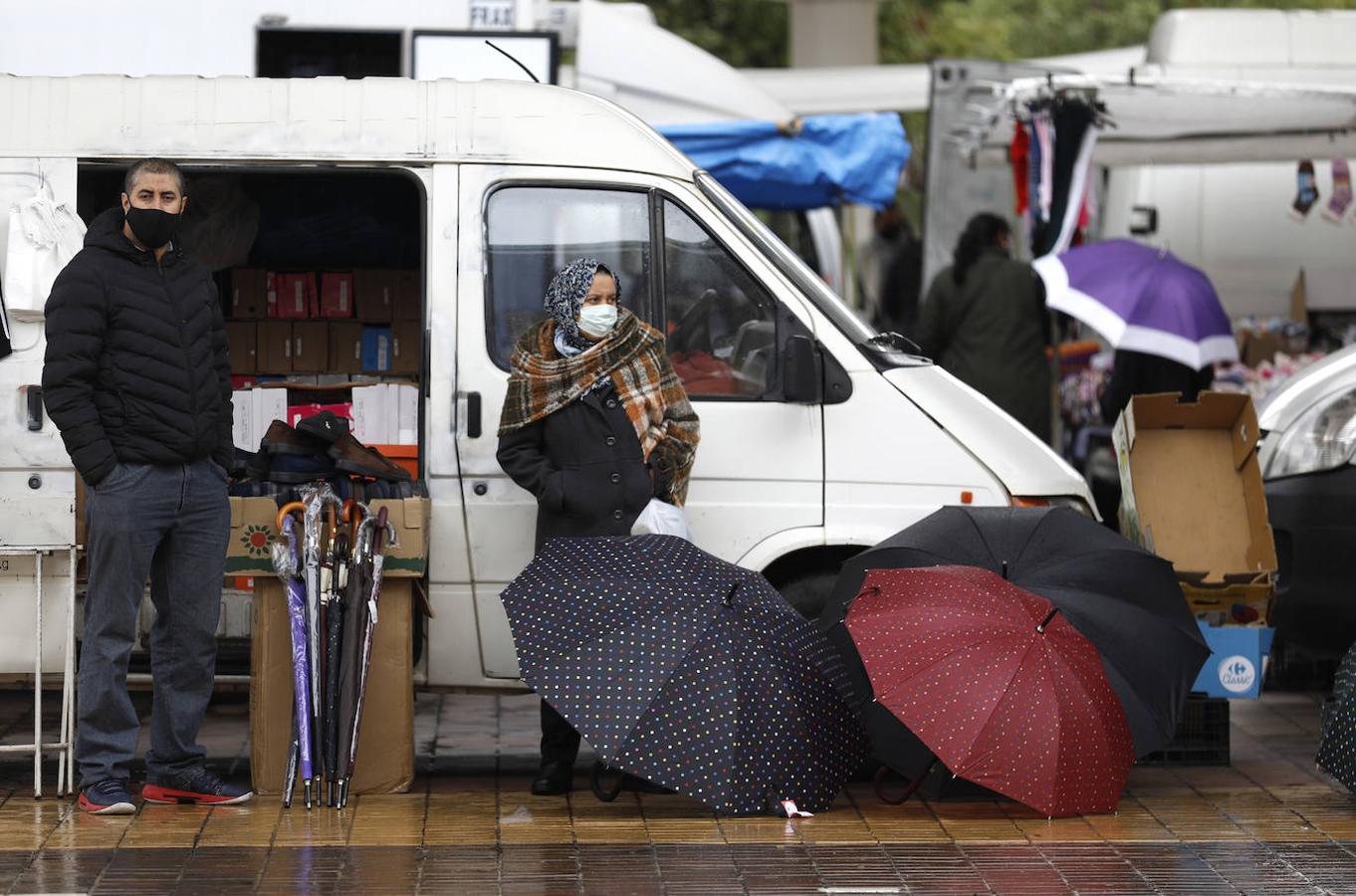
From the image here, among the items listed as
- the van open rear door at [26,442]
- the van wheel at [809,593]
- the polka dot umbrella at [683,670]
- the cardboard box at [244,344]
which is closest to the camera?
the polka dot umbrella at [683,670]

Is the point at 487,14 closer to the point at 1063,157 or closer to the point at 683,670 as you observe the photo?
the point at 1063,157

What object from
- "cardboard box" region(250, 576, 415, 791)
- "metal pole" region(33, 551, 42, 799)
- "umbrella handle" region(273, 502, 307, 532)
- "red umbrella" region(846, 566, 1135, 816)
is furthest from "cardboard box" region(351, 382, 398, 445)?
"red umbrella" region(846, 566, 1135, 816)

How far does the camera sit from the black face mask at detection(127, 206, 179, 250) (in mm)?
6773

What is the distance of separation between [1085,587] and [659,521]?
1.45 meters

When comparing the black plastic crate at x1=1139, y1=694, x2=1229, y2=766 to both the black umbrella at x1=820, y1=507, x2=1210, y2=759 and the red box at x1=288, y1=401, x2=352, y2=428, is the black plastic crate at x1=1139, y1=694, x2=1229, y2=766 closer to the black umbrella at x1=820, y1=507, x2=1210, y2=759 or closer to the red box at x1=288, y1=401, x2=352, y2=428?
the black umbrella at x1=820, y1=507, x2=1210, y2=759

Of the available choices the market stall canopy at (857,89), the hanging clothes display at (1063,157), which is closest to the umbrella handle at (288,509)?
the hanging clothes display at (1063,157)

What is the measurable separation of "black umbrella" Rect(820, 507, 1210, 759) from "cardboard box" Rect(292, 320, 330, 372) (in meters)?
2.71

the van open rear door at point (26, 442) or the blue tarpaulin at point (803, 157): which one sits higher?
the blue tarpaulin at point (803, 157)

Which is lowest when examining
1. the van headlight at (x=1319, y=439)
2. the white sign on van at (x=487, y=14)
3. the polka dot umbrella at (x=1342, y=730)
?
the polka dot umbrella at (x=1342, y=730)

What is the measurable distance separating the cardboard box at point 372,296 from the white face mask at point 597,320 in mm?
1996

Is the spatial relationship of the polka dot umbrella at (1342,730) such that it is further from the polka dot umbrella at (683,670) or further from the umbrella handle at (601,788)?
the umbrella handle at (601,788)

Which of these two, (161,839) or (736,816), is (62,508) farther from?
(736,816)

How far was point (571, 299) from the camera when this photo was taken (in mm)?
7191

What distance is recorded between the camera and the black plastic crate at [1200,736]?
811cm
